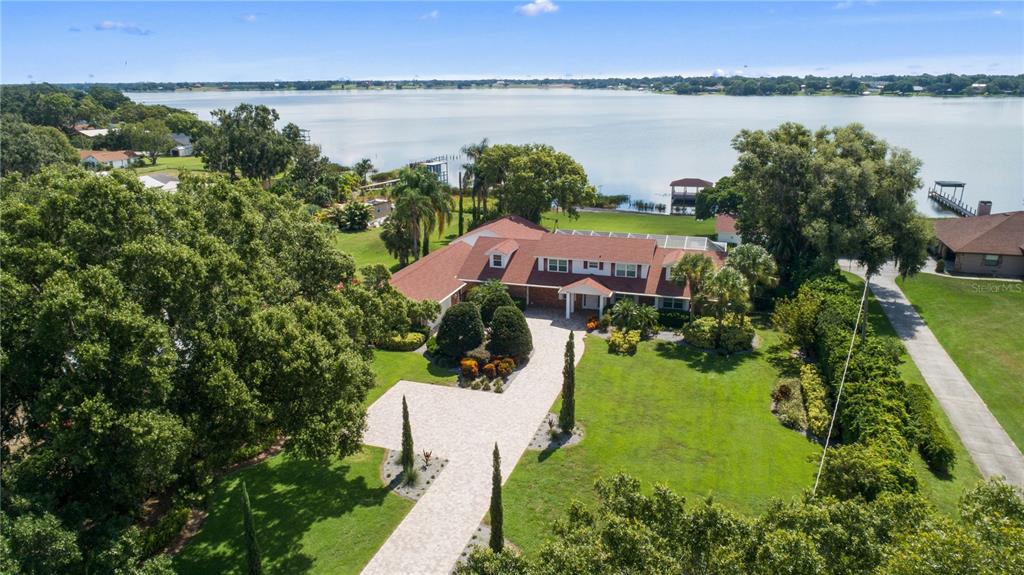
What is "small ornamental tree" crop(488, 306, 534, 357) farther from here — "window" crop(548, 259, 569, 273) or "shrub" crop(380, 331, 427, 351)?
"window" crop(548, 259, 569, 273)

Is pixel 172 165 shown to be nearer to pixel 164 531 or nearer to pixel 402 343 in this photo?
pixel 402 343

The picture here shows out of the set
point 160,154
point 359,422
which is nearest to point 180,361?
point 359,422

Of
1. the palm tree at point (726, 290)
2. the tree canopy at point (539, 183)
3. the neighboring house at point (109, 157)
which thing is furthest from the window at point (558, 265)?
the neighboring house at point (109, 157)

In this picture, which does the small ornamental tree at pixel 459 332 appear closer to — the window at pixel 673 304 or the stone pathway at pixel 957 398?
the window at pixel 673 304

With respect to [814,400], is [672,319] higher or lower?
lower

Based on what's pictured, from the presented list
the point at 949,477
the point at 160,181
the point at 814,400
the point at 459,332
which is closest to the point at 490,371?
the point at 459,332

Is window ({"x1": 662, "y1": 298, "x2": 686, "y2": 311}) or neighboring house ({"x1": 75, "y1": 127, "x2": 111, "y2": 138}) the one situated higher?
neighboring house ({"x1": 75, "y1": 127, "x2": 111, "y2": 138})

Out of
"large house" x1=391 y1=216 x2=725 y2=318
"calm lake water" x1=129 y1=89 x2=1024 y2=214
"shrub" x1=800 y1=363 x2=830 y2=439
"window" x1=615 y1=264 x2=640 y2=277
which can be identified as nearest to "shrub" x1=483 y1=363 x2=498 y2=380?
"large house" x1=391 y1=216 x2=725 y2=318
